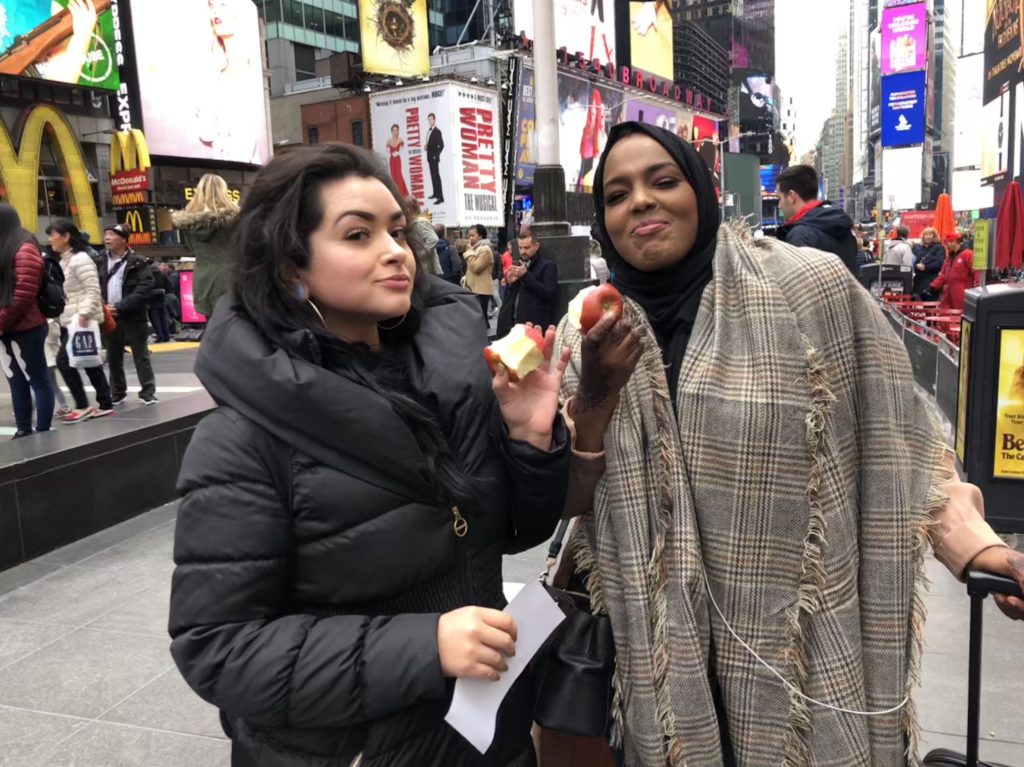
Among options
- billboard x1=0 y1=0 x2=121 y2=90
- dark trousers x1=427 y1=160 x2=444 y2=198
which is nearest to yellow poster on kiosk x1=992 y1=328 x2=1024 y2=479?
billboard x1=0 y1=0 x2=121 y2=90

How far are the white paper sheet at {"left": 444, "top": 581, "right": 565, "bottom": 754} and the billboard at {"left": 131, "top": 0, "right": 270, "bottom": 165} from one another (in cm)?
2800

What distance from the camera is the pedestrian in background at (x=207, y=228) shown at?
5938mm

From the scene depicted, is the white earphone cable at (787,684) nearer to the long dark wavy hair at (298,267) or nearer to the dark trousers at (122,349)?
the long dark wavy hair at (298,267)

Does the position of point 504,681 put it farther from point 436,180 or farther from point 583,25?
point 583,25

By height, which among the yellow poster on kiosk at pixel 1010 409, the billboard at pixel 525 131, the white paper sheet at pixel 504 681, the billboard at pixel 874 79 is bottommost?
the yellow poster on kiosk at pixel 1010 409

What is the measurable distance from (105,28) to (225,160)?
21.1 ft

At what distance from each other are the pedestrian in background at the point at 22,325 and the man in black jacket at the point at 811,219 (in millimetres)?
5897


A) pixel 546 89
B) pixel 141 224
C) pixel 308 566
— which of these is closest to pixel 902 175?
pixel 141 224

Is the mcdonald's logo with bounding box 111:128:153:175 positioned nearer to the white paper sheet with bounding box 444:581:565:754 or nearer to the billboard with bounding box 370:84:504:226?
the billboard with bounding box 370:84:504:226

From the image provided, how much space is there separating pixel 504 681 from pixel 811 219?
15.0 ft

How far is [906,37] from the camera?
50.4 meters

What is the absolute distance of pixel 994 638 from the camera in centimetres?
365

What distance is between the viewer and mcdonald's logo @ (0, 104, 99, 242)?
20.4m

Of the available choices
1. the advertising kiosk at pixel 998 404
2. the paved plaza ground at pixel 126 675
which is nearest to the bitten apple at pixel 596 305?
the paved plaza ground at pixel 126 675
